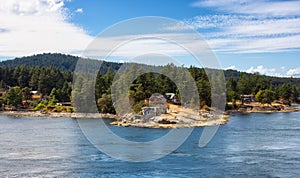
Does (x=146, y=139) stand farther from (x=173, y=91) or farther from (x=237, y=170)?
(x=173, y=91)

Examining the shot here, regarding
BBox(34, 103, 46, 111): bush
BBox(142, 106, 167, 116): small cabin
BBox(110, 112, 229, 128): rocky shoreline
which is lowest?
BBox(110, 112, 229, 128): rocky shoreline

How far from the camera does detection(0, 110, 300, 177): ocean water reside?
1731 centimetres

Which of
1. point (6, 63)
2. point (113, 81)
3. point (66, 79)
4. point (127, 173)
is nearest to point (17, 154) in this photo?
point (127, 173)

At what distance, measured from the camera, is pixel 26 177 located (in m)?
16.4

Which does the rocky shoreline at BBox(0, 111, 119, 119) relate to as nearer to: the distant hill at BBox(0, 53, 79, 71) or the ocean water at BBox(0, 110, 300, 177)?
the ocean water at BBox(0, 110, 300, 177)

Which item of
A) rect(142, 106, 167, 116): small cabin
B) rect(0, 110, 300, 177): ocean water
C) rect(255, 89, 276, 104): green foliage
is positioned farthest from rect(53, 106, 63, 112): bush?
rect(255, 89, 276, 104): green foliage

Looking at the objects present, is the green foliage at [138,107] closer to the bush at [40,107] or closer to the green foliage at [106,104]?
the green foliage at [106,104]

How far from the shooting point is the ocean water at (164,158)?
17.3 m

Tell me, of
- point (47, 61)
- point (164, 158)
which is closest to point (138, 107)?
point (164, 158)

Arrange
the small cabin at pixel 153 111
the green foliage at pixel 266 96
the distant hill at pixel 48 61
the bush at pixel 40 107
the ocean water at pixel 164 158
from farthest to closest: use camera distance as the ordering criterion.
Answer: the distant hill at pixel 48 61, the green foliage at pixel 266 96, the bush at pixel 40 107, the small cabin at pixel 153 111, the ocean water at pixel 164 158

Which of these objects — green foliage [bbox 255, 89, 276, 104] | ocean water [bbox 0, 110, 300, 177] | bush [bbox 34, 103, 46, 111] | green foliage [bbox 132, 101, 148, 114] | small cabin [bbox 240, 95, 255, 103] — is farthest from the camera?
small cabin [bbox 240, 95, 255, 103]

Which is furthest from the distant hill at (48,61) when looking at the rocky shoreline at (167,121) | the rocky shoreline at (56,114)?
the rocky shoreline at (167,121)

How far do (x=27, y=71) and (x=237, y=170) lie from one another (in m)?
56.7

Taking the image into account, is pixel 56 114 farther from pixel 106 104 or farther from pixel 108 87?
pixel 108 87
